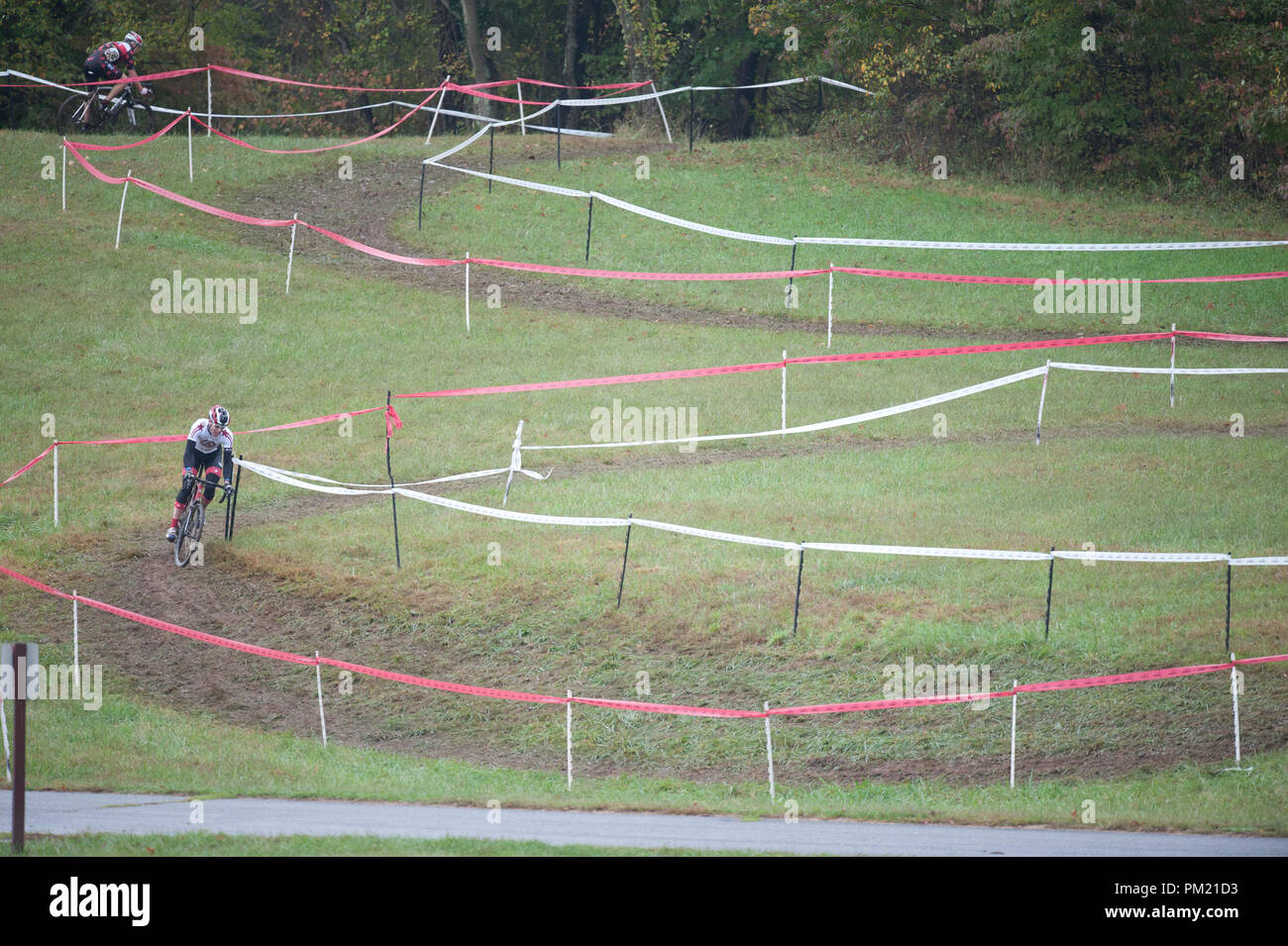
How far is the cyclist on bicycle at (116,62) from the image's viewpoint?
32125mm

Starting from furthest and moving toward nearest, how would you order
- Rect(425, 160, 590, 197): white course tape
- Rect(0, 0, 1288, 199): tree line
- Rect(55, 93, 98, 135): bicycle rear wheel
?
1. Rect(55, 93, 98, 135): bicycle rear wheel
2. Rect(0, 0, 1288, 199): tree line
3. Rect(425, 160, 590, 197): white course tape

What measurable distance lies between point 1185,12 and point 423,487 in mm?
24076

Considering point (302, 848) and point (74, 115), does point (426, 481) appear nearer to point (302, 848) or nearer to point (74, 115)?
point (302, 848)

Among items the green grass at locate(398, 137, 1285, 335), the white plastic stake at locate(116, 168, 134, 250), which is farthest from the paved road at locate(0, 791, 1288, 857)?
the white plastic stake at locate(116, 168, 134, 250)

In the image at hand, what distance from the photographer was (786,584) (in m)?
15.5

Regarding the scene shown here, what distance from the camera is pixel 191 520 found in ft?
56.4

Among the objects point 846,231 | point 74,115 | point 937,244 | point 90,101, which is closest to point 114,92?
point 90,101

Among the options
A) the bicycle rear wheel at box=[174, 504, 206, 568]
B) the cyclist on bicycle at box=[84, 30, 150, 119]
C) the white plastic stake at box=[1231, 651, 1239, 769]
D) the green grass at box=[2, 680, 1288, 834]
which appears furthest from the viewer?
the cyclist on bicycle at box=[84, 30, 150, 119]

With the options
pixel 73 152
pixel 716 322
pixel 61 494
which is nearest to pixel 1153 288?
pixel 716 322

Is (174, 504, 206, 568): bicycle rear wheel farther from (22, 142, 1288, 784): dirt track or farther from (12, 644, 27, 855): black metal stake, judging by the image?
(12, 644, 27, 855): black metal stake

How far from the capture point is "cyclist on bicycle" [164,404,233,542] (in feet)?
56.6

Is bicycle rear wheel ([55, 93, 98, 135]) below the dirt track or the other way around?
the other way around

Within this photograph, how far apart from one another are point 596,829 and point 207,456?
936cm

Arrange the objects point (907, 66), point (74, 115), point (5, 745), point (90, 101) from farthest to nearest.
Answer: point (907, 66), point (74, 115), point (90, 101), point (5, 745)
